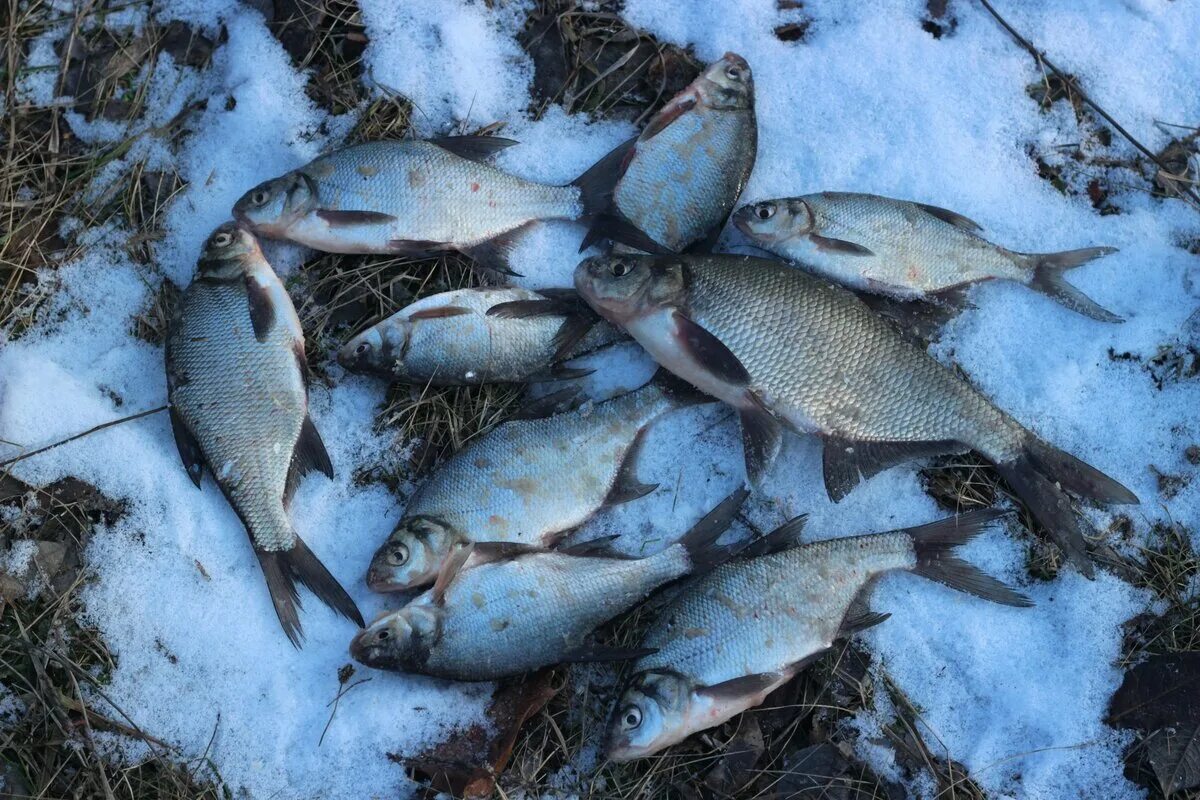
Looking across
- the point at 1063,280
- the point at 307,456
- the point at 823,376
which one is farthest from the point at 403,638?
the point at 1063,280

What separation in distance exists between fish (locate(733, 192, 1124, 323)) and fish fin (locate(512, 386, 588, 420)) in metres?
0.89

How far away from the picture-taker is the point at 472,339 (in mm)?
3203

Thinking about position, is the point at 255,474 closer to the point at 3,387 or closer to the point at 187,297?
the point at 187,297

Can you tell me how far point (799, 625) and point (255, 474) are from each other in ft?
6.54

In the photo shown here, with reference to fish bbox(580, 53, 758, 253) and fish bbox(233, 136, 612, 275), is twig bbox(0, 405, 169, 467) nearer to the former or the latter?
fish bbox(233, 136, 612, 275)

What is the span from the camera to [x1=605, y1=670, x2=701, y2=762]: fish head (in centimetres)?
286

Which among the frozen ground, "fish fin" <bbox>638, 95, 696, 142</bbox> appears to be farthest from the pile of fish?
the frozen ground

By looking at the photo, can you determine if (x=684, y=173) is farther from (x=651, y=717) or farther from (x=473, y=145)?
(x=651, y=717)

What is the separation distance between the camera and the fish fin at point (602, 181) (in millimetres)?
3328

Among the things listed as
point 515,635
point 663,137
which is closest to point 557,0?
point 663,137

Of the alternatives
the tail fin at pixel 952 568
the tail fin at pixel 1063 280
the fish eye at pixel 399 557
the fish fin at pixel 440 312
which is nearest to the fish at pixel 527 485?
the fish eye at pixel 399 557

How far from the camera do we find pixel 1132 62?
3.55 m

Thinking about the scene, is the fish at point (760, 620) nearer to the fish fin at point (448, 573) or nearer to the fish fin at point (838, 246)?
the fish fin at point (448, 573)

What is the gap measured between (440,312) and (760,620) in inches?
62.1
